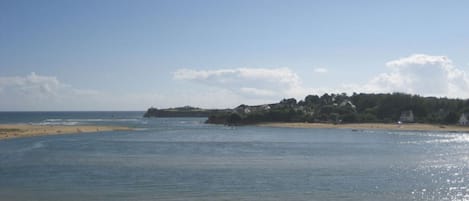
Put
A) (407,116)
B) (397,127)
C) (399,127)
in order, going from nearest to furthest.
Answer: (399,127), (397,127), (407,116)

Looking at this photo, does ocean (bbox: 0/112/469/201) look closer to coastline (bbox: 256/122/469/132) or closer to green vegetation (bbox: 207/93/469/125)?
coastline (bbox: 256/122/469/132)

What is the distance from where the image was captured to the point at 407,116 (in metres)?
136

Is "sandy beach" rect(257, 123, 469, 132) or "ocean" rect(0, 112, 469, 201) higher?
"sandy beach" rect(257, 123, 469, 132)

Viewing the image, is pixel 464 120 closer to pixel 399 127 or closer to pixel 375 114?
pixel 399 127

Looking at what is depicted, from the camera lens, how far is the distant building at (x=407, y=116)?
441 ft

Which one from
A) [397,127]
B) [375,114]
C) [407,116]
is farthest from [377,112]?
[397,127]

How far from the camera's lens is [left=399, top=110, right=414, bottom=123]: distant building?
441 ft

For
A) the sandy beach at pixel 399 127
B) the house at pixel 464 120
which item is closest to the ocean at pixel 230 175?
the sandy beach at pixel 399 127

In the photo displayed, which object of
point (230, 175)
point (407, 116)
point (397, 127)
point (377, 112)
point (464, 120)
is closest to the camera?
point (230, 175)

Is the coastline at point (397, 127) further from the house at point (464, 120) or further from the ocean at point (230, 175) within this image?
the ocean at point (230, 175)

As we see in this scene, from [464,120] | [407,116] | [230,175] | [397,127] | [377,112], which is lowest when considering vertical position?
[230,175]

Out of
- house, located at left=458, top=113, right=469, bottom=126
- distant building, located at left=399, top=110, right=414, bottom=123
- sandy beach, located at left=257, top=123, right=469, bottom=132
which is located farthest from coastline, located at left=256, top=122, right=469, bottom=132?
distant building, located at left=399, top=110, right=414, bottom=123

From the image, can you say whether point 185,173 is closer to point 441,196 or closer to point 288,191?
point 288,191

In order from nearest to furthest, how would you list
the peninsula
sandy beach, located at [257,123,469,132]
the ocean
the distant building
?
the ocean → sandy beach, located at [257,123,469,132] → the peninsula → the distant building
